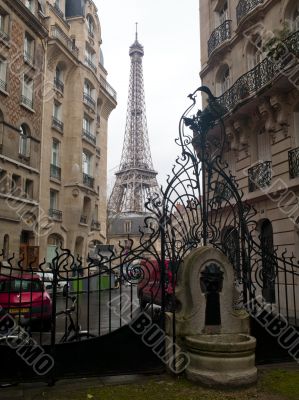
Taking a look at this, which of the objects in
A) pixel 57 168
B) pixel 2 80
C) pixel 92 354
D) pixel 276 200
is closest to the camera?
pixel 92 354

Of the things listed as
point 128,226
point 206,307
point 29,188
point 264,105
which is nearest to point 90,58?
point 29,188

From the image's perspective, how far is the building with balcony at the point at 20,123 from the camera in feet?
76.6

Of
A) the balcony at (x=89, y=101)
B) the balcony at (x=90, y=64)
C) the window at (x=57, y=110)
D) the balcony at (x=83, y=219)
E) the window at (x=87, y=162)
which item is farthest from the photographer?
the balcony at (x=90, y=64)

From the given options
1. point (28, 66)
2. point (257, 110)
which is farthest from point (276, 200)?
point (28, 66)

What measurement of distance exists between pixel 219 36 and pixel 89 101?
16.9 m

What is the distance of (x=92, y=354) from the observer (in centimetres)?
657

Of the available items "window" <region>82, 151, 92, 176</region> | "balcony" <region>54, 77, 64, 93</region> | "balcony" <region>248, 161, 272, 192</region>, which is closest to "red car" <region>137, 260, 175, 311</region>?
"balcony" <region>248, 161, 272, 192</region>

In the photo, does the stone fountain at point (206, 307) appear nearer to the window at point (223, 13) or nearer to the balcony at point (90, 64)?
the window at point (223, 13)

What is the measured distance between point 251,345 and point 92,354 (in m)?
2.47

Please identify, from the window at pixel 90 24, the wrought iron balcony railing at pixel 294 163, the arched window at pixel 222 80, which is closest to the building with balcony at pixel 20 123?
the window at pixel 90 24

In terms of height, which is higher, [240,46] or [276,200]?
[240,46]

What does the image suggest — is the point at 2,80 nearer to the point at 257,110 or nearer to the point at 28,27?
the point at 28,27

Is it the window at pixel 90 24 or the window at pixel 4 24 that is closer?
the window at pixel 4 24

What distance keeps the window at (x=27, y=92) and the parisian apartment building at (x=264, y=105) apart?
12052 mm
